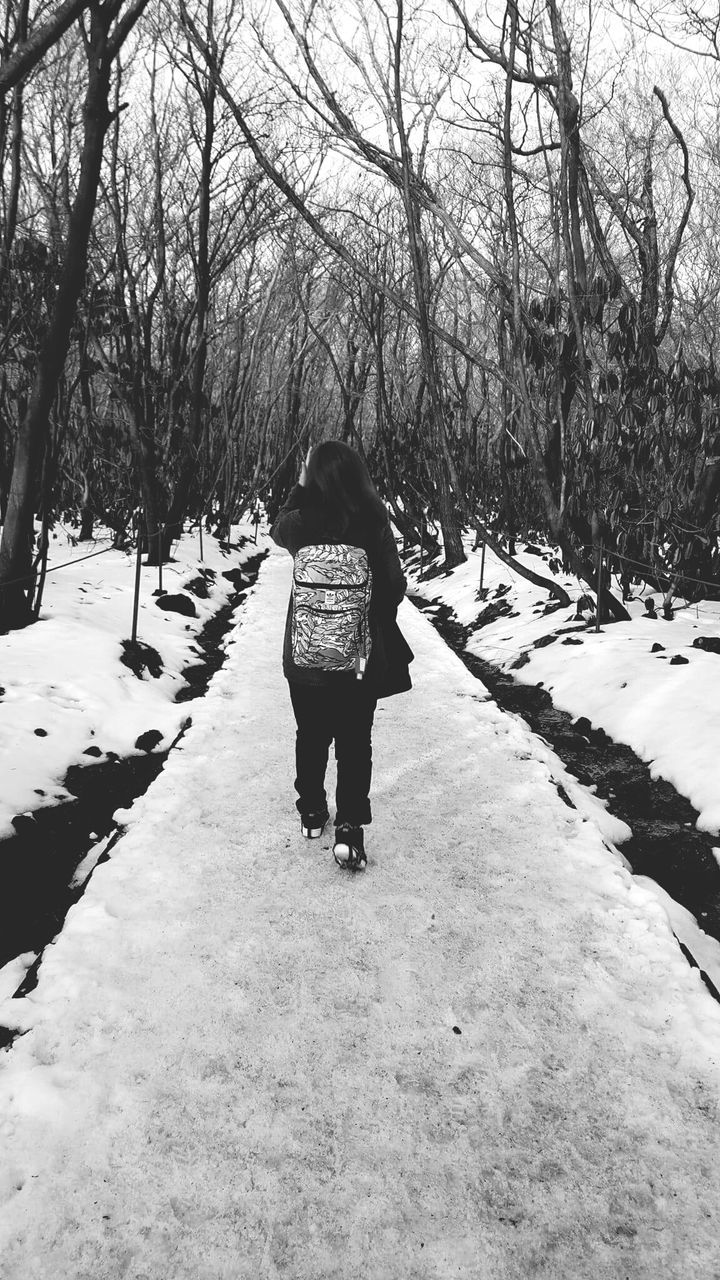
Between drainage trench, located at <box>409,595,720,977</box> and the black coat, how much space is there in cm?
122

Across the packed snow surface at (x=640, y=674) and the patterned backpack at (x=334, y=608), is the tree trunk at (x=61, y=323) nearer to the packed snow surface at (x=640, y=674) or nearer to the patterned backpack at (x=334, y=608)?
the patterned backpack at (x=334, y=608)

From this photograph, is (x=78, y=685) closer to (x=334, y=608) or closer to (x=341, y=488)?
(x=334, y=608)

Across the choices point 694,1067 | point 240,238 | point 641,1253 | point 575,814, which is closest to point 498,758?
point 575,814

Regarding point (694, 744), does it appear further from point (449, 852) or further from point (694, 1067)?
point (694, 1067)

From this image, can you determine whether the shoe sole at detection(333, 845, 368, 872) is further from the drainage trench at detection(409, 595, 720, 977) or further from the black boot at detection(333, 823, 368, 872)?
the drainage trench at detection(409, 595, 720, 977)

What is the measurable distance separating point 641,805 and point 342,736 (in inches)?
67.1

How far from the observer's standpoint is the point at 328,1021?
1857 mm

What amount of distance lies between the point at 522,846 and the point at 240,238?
33.7 feet

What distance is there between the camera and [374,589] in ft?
8.70

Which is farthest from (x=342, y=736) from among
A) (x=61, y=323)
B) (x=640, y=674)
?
(x=61, y=323)

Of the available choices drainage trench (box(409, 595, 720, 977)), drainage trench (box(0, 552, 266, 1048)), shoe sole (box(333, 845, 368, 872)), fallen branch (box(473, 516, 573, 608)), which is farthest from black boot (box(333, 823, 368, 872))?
fallen branch (box(473, 516, 573, 608))

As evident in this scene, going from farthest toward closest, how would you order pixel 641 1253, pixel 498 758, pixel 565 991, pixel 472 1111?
1. pixel 498 758
2. pixel 565 991
3. pixel 472 1111
4. pixel 641 1253

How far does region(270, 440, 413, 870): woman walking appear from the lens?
2.54m

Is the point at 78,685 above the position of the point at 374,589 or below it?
below
